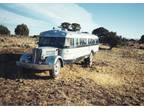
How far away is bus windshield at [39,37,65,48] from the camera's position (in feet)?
31.7

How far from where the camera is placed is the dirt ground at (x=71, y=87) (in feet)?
23.9

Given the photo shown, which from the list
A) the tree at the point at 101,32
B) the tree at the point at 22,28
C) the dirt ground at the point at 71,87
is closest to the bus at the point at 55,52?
the dirt ground at the point at 71,87

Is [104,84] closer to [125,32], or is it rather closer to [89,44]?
[125,32]

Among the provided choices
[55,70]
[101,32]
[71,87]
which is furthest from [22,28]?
[101,32]

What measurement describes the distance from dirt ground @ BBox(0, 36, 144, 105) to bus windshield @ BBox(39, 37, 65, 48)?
3.86 ft

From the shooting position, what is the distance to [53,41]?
9.85 metres

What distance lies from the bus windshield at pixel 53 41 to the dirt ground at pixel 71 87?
1177 mm

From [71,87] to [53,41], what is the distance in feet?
7.63

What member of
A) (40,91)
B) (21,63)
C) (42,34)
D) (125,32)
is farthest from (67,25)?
(40,91)

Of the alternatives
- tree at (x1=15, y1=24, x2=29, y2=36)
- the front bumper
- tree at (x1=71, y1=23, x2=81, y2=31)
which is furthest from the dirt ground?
tree at (x1=71, y1=23, x2=81, y2=31)

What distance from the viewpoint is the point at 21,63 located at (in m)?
8.95

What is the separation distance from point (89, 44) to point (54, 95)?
5771 millimetres

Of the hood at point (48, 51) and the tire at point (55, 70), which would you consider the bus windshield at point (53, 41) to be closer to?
the hood at point (48, 51)

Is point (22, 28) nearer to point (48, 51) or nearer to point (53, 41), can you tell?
point (53, 41)
